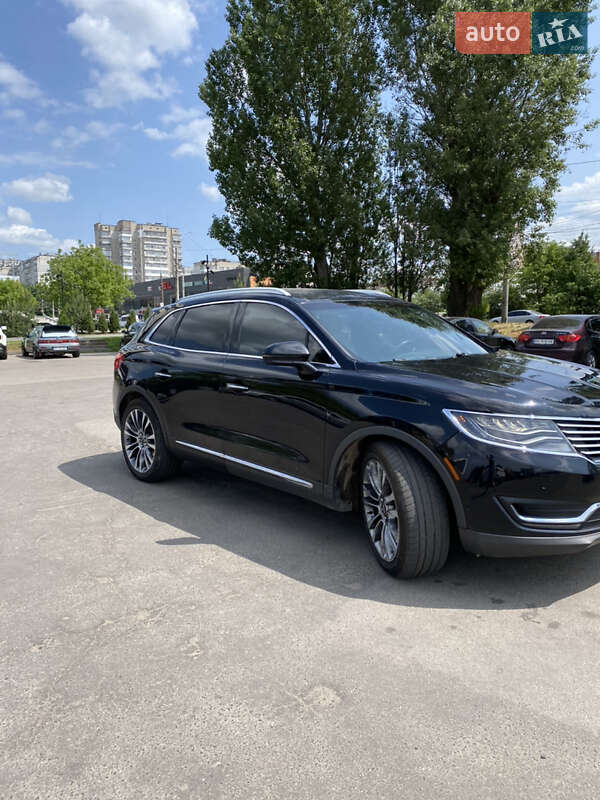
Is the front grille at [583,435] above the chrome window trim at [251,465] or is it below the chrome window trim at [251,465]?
above

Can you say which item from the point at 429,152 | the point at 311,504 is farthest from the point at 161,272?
the point at 311,504

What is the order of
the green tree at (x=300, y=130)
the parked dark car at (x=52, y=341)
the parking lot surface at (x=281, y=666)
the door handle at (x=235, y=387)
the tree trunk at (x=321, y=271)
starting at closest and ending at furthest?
1. the parking lot surface at (x=281, y=666)
2. the door handle at (x=235, y=387)
3. the green tree at (x=300, y=130)
4. the tree trunk at (x=321, y=271)
5. the parked dark car at (x=52, y=341)

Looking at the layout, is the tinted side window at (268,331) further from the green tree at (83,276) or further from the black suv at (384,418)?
the green tree at (83,276)

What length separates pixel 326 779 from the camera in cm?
205

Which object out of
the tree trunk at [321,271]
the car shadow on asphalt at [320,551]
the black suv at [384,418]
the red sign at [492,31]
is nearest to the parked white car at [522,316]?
the tree trunk at [321,271]

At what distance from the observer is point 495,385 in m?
3.50

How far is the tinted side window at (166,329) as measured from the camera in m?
5.66

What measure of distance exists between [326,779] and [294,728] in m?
0.28

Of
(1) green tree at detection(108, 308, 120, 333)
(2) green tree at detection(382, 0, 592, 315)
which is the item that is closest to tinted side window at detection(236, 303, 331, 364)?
(2) green tree at detection(382, 0, 592, 315)

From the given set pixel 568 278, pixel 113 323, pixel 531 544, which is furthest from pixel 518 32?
pixel 113 323

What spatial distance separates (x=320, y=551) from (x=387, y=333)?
5.16ft

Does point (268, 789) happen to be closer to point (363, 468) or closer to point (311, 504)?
point (363, 468)

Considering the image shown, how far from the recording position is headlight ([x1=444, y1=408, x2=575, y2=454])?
3.16 meters

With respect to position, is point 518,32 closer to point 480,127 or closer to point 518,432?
point 480,127
